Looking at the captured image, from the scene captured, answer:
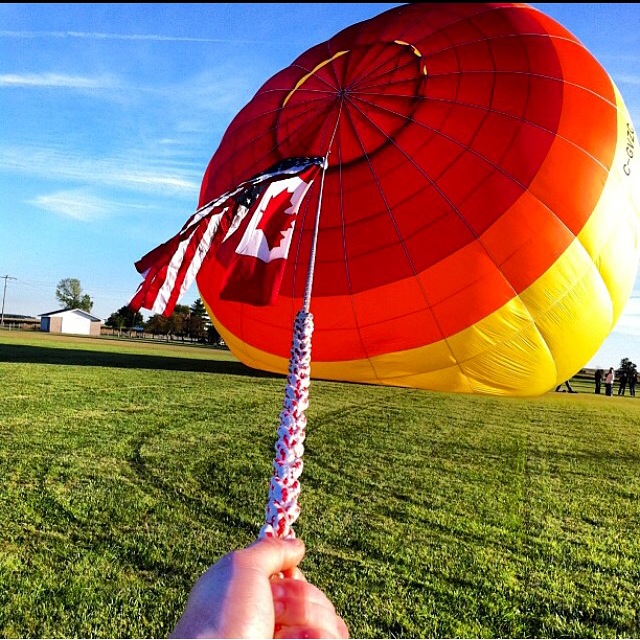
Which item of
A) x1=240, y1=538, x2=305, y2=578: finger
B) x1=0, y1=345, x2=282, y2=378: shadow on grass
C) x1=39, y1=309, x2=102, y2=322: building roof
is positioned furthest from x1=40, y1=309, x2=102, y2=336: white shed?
x1=240, y1=538, x2=305, y2=578: finger

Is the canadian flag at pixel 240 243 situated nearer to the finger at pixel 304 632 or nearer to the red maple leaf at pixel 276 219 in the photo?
the red maple leaf at pixel 276 219

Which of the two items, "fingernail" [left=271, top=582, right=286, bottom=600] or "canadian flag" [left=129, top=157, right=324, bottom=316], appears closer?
"fingernail" [left=271, top=582, right=286, bottom=600]

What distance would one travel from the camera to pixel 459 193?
544 cm

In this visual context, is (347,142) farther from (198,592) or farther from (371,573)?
(198,592)

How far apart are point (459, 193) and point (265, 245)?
2600 millimetres

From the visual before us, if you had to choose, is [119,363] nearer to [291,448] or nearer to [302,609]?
[291,448]

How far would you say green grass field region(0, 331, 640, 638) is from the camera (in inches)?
100

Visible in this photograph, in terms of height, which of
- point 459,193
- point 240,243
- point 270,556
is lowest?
point 270,556

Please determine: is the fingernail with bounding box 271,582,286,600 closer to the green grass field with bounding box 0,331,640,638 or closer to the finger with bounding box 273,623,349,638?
the finger with bounding box 273,623,349,638

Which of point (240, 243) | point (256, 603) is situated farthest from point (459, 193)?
point (256, 603)

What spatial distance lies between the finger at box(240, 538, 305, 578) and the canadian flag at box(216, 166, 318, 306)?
2.48m

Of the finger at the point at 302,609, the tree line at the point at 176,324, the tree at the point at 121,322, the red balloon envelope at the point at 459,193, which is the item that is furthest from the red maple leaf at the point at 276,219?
the tree at the point at 121,322

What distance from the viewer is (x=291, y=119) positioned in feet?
19.0

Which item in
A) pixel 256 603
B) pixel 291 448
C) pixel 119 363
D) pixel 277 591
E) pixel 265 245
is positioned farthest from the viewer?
pixel 119 363
